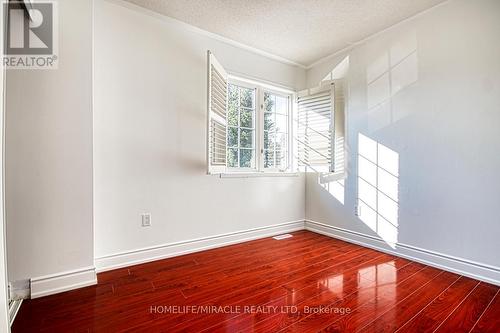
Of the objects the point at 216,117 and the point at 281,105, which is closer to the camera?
the point at 216,117

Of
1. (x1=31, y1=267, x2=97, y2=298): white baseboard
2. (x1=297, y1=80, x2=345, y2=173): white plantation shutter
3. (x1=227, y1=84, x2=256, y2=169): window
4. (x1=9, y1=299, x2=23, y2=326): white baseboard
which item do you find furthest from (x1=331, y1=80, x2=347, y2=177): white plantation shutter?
(x1=9, y1=299, x2=23, y2=326): white baseboard

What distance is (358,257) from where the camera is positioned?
2633 mm

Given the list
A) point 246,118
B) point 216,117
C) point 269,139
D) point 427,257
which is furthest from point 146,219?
point 427,257

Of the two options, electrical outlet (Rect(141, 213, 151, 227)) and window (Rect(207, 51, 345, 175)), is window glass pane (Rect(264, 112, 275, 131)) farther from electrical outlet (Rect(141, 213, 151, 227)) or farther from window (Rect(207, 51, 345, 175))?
electrical outlet (Rect(141, 213, 151, 227))

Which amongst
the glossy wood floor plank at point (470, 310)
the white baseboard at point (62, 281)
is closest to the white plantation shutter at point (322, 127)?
the glossy wood floor plank at point (470, 310)

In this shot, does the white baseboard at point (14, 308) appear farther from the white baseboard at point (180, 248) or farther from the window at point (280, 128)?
the window at point (280, 128)

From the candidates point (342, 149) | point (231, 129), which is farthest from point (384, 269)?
point (231, 129)

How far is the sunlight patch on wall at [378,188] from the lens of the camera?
2.68 metres

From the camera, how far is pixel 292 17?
2529mm

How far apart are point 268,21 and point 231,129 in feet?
4.10

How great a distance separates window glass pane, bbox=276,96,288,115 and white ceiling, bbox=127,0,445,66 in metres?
0.73

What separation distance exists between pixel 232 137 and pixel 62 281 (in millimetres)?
2135

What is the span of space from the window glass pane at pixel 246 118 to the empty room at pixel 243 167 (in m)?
0.03

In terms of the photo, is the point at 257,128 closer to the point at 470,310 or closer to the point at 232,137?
the point at 232,137
